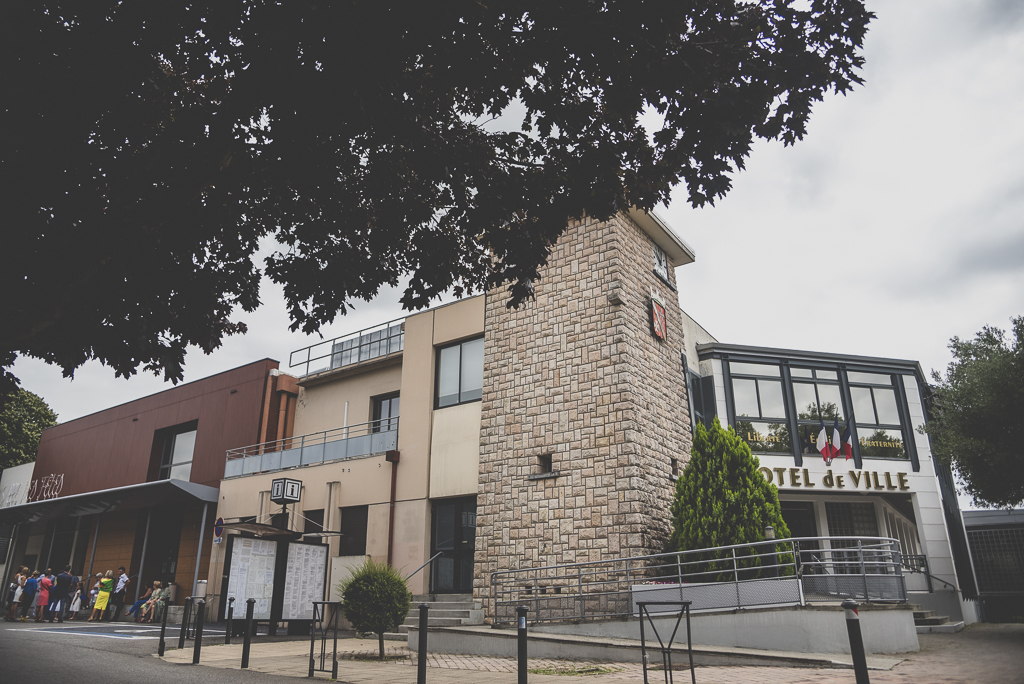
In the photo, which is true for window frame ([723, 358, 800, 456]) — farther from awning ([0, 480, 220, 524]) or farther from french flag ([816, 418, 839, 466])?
awning ([0, 480, 220, 524])

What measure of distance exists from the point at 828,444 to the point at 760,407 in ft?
6.26

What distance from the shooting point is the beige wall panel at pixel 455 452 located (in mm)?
16422

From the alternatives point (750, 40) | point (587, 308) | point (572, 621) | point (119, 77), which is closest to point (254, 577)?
point (572, 621)

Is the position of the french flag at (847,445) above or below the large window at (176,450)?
below

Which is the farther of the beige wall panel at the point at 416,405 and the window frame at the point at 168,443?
the window frame at the point at 168,443

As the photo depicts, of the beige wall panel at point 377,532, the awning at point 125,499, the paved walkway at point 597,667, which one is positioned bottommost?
the paved walkway at point 597,667

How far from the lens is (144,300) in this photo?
7.15 metres

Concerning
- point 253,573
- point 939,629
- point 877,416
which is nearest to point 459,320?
point 253,573

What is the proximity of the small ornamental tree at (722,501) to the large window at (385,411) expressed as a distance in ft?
31.6

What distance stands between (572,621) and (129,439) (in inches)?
946

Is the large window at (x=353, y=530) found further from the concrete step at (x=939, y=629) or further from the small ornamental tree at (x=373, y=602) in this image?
the concrete step at (x=939, y=629)

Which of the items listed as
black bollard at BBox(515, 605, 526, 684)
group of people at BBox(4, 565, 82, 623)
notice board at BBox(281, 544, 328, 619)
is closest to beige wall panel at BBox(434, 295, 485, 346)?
notice board at BBox(281, 544, 328, 619)

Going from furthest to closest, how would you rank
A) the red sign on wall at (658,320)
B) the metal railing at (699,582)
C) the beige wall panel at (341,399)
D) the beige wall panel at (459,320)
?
the beige wall panel at (341,399), the beige wall panel at (459,320), the red sign on wall at (658,320), the metal railing at (699,582)

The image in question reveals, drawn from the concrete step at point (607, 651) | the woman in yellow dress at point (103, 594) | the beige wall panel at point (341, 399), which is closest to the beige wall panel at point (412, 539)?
the concrete step at point (607, 651)
